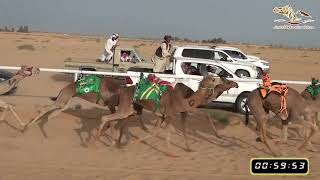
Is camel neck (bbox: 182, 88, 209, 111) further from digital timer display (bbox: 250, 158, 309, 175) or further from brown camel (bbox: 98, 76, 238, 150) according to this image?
digital timer display (bbox: 250, 158, 309, 175)

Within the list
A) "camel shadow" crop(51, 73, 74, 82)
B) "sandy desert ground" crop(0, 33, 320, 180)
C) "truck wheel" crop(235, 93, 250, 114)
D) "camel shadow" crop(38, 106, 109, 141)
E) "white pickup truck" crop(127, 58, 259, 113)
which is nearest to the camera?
"sandy desert ground" crop(0, 33, 320, 180)

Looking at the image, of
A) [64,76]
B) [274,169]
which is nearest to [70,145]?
[274,169]

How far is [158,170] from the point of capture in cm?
1081

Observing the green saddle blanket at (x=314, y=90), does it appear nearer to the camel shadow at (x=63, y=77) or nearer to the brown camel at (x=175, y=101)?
the brown camel at (x=175, y=101)

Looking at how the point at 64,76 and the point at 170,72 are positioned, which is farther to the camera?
the point at 64,76

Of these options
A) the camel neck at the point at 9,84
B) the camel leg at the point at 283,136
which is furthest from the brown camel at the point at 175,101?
the camel neck at the point at 9,84

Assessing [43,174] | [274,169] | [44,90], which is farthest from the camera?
[44,90]

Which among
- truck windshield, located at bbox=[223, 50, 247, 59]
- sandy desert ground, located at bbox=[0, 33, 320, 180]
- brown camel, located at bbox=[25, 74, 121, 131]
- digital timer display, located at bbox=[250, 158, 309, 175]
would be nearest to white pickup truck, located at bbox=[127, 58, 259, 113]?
sandy desert ground, located at bbox=[0, 33, 320, 180]

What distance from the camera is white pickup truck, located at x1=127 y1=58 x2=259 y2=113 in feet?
59.9

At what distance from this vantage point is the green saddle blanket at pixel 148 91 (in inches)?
500

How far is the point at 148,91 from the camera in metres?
12.7

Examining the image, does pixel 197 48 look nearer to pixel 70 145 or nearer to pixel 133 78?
pixel 133 78

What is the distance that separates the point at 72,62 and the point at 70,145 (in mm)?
12676

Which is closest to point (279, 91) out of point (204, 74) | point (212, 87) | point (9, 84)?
point (212, 87)
